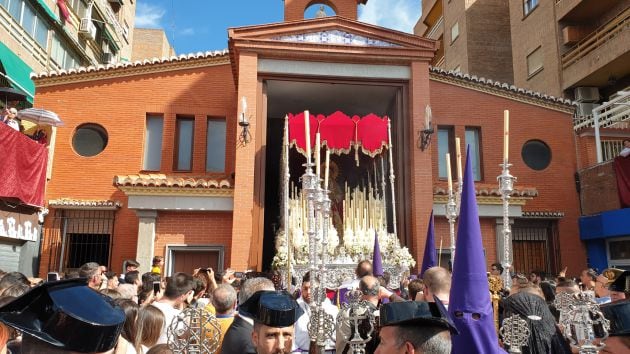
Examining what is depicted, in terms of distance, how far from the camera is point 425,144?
12.7m

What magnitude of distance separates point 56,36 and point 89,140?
31.3 ft

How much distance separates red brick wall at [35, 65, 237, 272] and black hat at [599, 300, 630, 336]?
12005 mm

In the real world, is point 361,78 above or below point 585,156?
above

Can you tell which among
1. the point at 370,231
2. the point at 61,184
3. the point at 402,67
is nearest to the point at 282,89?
the point at 402,67

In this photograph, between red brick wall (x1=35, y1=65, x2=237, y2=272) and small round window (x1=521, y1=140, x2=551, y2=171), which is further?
small round window (x1=521, y1=140, x2=551, y2=171)

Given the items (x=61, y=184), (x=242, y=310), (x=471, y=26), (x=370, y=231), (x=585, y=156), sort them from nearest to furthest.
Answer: (x=242, y=310), (x=370, y=231), (x=61, y=184), (x=585, y=156), (x=471, y=26)

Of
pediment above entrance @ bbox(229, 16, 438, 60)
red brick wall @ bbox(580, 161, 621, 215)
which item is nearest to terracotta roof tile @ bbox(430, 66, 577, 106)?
red brick wall @ bbox(580, 161, 621, 215)

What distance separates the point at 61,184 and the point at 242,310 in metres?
12.3

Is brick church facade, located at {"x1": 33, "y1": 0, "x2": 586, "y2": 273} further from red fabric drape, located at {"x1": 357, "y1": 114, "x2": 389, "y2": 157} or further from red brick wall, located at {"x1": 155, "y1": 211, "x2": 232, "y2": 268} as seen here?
red fabric drape, located at {"x1": 357, "y1": 114, "x2": 389, "y2": 157}

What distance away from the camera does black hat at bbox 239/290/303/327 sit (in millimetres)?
3236

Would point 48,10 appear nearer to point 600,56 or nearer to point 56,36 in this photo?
point 56,36

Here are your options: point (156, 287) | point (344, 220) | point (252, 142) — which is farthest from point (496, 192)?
point (156, 287)

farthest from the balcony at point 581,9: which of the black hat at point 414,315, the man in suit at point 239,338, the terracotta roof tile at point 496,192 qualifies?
the black hat at point 414,315

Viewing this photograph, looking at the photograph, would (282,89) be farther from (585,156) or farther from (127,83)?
(585,156)
